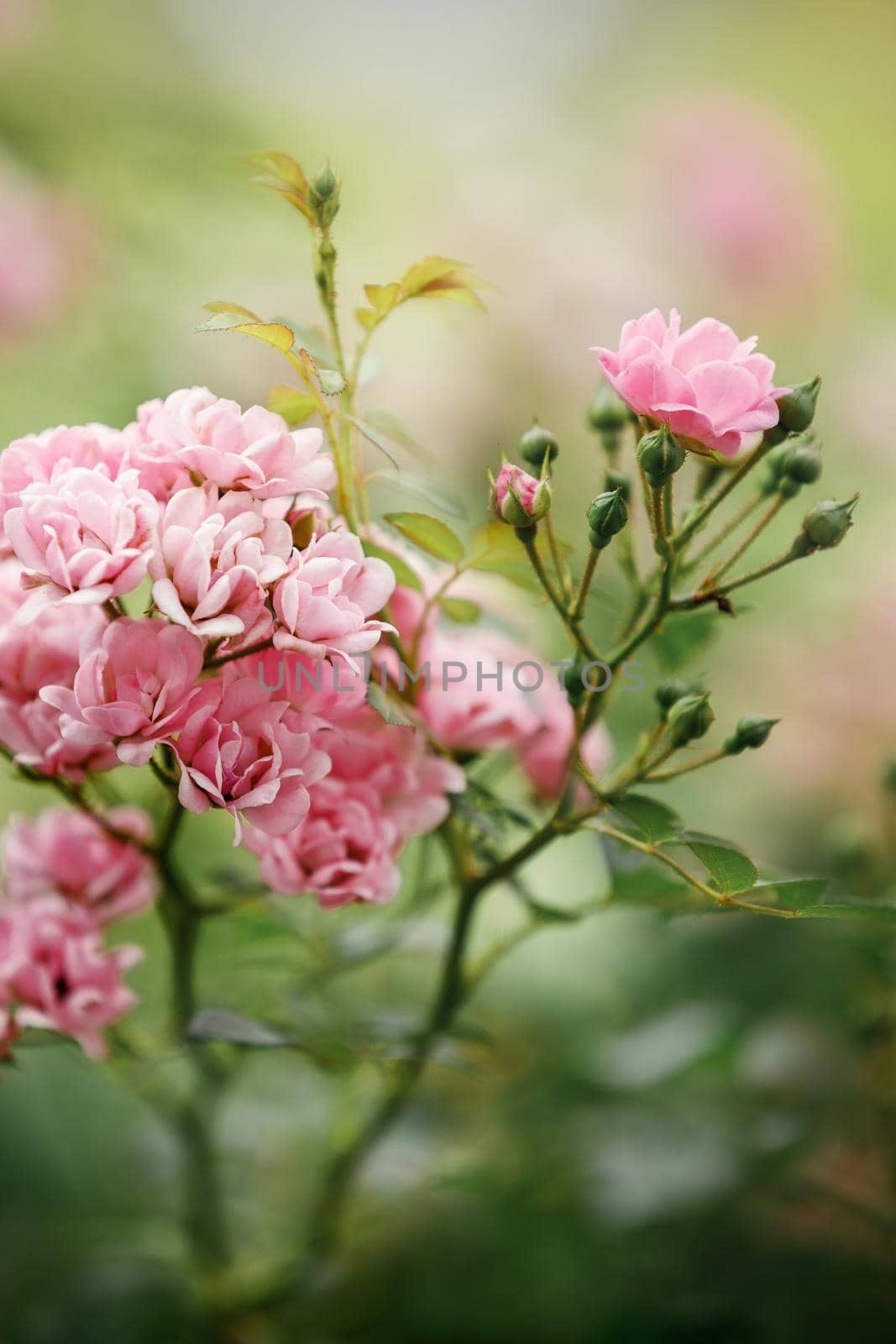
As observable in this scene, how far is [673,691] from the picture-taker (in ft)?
1.06

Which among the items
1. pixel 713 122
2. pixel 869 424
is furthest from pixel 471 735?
pixel 713 122

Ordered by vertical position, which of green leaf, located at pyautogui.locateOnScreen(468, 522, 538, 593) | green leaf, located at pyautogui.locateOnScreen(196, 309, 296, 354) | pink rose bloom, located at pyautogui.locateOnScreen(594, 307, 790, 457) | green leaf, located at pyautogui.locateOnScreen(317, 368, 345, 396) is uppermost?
pink rose bloom, located at pyautogui.locateOnScreen(594, 307, 790, 457)

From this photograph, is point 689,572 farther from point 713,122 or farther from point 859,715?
point 713,122

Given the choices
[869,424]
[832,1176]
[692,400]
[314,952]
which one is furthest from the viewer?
[869,424]

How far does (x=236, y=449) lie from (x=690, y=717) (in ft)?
0.45

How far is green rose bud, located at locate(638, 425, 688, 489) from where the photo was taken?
28 cm

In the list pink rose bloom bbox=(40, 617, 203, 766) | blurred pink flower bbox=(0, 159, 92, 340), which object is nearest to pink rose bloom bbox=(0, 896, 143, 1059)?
pink rose bloom bbox=(40, 617, 203, 766)

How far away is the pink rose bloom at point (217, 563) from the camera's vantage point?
257mm

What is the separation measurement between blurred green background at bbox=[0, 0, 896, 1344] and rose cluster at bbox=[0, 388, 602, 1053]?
3.3 inches

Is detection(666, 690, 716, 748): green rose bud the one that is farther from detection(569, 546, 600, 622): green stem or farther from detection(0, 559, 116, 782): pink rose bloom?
detection(0, 559, 116, 782): pink rose bloom

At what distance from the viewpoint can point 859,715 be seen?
745 mm

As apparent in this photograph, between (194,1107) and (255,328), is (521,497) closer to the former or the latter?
(255,328)

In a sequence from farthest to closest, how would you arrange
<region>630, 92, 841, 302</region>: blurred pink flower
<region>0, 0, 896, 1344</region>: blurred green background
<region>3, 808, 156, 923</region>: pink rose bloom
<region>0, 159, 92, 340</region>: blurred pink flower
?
1. <region>630, 92, 841, 302</region>: blurred pink flower
2. <region>0, 159, 92, 340</region>: blurred pink flower
3. <region>0, 0, 896, 1344</region>: blurred green background
4. <region>3, 808, 156, 923</region>: pink rose bloom

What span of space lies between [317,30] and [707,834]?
1392mm
